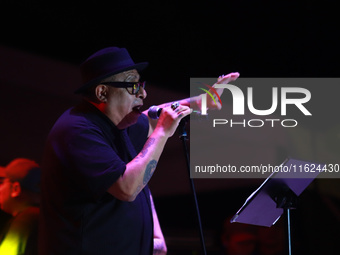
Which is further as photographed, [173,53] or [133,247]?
[173,53]

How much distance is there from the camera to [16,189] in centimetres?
421

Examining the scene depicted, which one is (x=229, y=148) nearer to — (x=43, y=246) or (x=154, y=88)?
(x=154, y=88)

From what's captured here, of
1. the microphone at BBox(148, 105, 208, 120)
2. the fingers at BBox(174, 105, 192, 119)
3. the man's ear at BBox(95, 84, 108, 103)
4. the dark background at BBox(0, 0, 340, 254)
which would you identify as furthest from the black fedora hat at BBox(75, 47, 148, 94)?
the dark background at BBox(0, 0, 340, 254)

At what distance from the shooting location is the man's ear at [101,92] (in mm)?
2301

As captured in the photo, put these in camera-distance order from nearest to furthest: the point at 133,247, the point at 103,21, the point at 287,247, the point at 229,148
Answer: the point at 133,247 → the point at 287,247 → the point at 103,21 → the point at 229,148

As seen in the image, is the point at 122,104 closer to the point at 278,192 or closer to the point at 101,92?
the point at 101,92

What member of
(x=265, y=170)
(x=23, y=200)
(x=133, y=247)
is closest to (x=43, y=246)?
(x=133, y=247)

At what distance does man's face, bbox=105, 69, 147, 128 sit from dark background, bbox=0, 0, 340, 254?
1.89 m

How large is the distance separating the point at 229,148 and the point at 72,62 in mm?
1785

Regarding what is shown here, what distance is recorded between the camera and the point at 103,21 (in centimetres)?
412

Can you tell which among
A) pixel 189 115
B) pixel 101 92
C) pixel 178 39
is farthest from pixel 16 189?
pixel 189 115

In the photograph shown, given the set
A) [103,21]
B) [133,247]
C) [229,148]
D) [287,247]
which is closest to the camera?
[133,247]

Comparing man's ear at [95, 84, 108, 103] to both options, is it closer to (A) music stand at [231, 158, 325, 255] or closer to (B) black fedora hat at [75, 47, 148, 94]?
(B) black fedora hat at [75, 47, 148, 94]

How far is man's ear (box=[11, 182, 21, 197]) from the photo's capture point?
4.18 m
